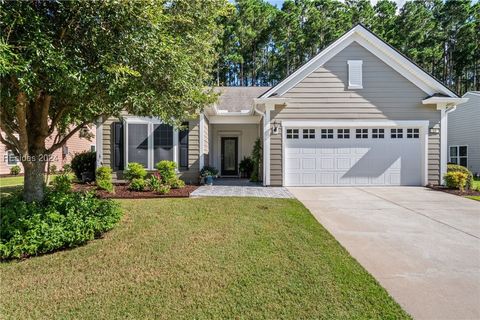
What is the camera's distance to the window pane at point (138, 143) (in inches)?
425

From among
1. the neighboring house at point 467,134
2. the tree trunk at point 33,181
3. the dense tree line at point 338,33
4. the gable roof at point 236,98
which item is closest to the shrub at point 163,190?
the tree trunk at point 33,181

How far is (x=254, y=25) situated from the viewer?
29109mm

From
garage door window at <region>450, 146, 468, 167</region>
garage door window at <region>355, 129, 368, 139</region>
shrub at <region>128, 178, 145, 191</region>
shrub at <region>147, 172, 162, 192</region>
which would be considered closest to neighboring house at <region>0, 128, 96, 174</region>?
shrub at <region>128, 178, 145, 191</region>

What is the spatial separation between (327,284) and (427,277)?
4.33 ft

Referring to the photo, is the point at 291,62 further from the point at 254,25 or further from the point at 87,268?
the point at 87,268

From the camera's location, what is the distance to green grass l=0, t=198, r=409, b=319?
8.96 ft

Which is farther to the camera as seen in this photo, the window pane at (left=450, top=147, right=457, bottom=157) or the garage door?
the window pane at (left=450, top=147, right=457, bottom=157)

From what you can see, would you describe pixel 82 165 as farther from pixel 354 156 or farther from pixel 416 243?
pixel 416 243

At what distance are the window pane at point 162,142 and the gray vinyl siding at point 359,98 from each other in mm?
4133

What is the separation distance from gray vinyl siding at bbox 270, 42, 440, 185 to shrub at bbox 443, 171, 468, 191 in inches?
27.5

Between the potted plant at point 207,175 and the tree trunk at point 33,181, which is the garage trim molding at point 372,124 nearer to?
the potted plant at point 207,175

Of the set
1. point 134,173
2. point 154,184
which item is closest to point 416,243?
point 154,184

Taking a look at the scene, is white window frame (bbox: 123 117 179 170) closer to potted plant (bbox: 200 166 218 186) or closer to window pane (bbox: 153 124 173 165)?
window pane (bbox: 153 124 173 165)

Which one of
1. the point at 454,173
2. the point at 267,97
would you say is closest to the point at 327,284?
the point at 267,97
